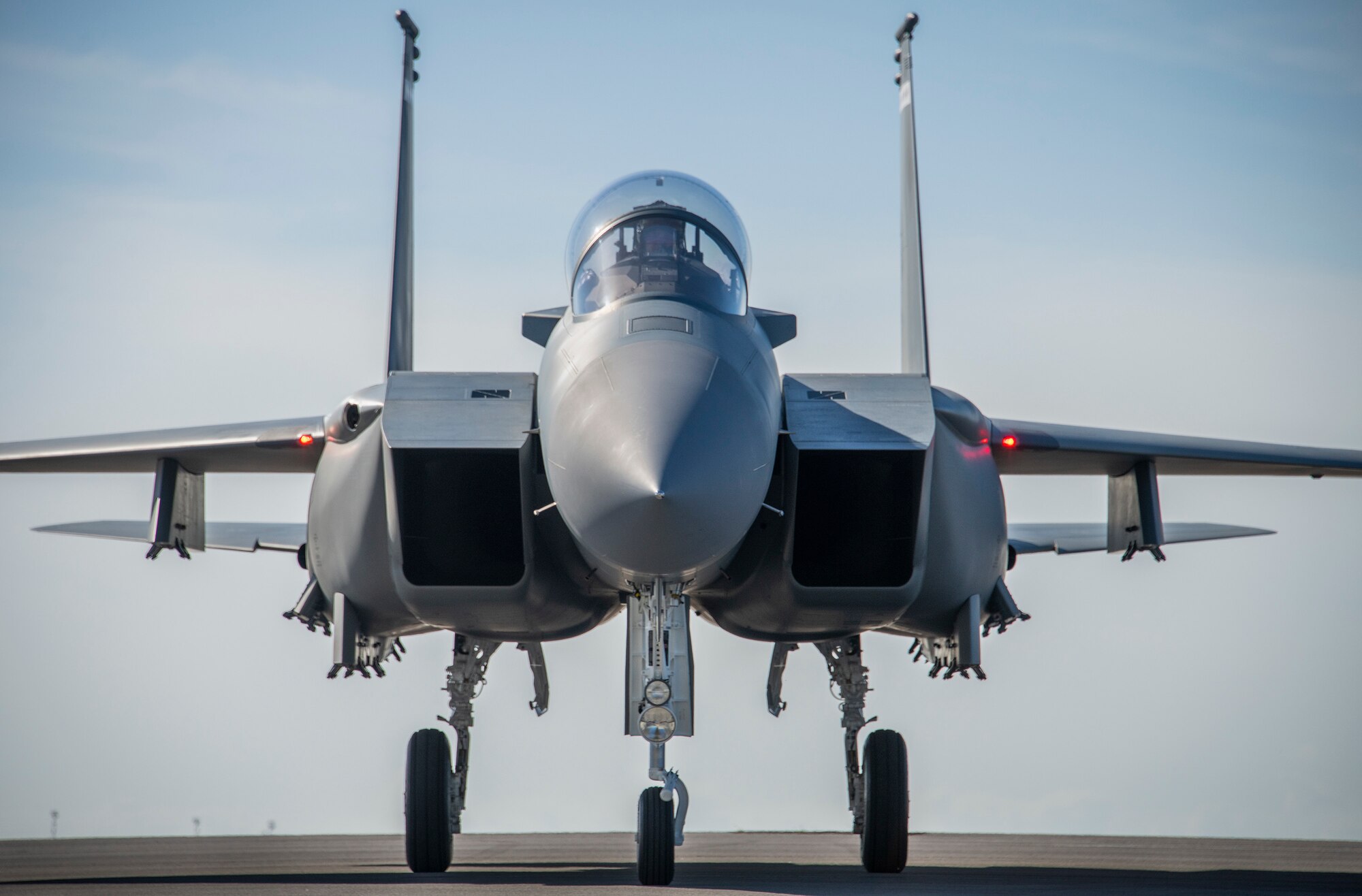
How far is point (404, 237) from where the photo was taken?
12.2 m

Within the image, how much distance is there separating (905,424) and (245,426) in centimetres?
451

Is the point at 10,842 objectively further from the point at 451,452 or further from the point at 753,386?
the point at 753,386

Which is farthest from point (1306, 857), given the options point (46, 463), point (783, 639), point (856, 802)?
point (46, 463)

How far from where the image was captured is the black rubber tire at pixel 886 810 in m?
9.68

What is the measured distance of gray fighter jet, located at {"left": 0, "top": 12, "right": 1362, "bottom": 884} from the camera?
264 inches

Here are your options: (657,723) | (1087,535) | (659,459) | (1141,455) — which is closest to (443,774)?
(657,723)

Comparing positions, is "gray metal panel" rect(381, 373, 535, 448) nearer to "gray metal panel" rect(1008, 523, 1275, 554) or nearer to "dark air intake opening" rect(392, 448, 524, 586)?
"dark air intake opening" rect(392, 448, 524, 586)

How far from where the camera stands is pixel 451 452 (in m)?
7.95

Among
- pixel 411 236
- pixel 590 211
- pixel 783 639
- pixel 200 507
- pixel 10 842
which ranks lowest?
pixel 10 842

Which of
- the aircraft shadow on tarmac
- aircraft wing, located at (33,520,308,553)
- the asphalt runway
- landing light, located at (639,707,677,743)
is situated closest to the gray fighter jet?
landing light, located at (639,707,677,743)

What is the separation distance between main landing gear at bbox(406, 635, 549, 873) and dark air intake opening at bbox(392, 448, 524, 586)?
52.0 inches

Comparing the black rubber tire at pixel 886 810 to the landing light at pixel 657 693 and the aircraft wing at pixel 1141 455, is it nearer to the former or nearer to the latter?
the aircraft wing at pixel 1141 455

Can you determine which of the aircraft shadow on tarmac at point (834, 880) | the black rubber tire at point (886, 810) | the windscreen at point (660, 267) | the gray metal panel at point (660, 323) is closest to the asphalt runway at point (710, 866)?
the aircraft shadow on tarmac at point (834, 880)

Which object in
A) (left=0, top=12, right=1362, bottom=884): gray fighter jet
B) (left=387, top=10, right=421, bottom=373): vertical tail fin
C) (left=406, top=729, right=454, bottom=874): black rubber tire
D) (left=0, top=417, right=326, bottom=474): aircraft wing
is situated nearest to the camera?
(left=0, top=12, right=1362, bottom=884): gray fighter jet
